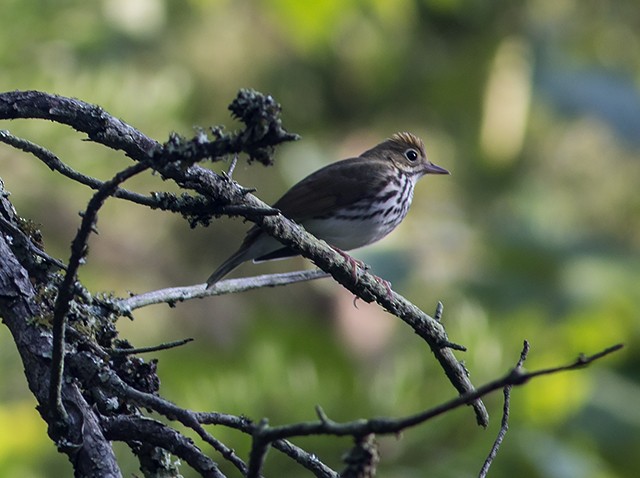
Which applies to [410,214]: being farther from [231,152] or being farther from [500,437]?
[231,152]

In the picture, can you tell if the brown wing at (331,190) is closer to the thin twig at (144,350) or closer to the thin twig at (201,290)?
the thin twig at (201,290)

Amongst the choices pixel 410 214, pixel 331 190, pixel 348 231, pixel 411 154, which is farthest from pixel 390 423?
pixel 410 214

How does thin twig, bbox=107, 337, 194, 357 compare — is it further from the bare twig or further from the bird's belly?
the bird's belly

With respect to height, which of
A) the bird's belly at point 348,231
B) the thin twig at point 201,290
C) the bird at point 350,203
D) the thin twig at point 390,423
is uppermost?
Answer: the bird at point 350,203

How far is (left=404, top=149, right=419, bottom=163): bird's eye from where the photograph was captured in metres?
4.74

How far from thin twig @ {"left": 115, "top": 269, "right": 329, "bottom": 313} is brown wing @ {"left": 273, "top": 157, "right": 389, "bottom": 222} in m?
1.52

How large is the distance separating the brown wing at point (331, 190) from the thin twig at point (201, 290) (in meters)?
1.52

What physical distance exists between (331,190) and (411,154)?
0.68 metres

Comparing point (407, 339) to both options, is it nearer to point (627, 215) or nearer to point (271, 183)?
point (271, 183)

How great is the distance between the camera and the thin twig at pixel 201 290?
2023mm

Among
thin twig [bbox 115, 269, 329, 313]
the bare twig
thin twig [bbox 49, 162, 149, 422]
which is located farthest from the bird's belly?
thin twig [bbox 49, 162, 149, 422]

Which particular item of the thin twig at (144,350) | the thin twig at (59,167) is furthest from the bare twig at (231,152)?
the thin twig at (144,350)

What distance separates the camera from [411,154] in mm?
4762

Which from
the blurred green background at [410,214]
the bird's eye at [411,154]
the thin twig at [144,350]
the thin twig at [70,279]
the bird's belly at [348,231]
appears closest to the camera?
the thin twig at [70,279]
